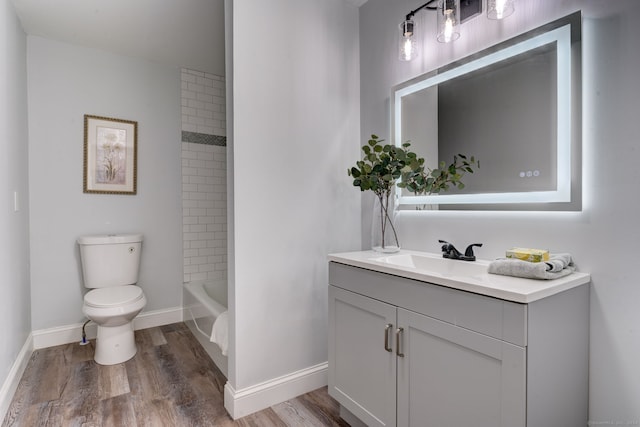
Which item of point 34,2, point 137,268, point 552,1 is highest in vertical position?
point 34,2

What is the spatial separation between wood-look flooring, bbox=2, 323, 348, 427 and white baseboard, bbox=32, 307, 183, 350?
86 millimetres

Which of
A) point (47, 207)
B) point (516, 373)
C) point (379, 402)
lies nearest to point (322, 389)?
point (379, 402)

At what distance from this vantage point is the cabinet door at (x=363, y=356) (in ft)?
4.58

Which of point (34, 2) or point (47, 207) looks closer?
point (34, 2)

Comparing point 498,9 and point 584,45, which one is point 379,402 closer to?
point 584,45

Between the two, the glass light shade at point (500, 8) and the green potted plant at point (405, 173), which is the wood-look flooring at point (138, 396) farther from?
the glass light shade at point (500, 8)

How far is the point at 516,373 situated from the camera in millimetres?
979

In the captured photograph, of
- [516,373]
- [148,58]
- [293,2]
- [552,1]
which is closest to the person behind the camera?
[516,373]

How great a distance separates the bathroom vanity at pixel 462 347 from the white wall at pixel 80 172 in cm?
221

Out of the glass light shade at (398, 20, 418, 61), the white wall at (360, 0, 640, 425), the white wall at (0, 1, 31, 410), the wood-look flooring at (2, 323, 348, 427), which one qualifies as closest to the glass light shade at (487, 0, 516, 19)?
the white wall at (360, 0, 640, 425)

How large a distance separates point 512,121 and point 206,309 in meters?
2.28

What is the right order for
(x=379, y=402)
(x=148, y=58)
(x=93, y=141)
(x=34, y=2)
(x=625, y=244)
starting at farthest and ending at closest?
(x=148, y=58), (x=93, y=141), (x=34, y=2), (x=379, y=402), (x=625, y=244)

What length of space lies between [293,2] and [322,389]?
91.4 inches

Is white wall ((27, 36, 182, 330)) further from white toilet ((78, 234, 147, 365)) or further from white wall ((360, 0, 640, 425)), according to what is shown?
white wall ((360, 0, 640, 425))
